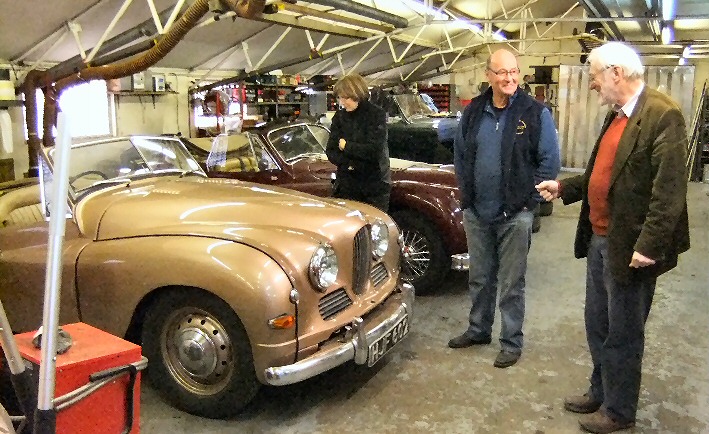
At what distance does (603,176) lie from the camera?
2.83 meters

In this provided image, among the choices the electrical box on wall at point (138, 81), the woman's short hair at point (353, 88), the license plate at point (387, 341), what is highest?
the electrical box on wall at point (138, 81)

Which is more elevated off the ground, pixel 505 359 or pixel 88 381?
pixel 88 381

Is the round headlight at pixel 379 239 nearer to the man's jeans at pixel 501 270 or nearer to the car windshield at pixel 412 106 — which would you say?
the man's jeans at pixel 501 270

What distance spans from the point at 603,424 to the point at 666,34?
9541mm

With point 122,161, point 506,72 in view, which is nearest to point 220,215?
point 122,161

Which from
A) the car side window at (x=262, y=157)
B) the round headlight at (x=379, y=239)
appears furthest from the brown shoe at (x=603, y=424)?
the car side window at (x=262, y=157)

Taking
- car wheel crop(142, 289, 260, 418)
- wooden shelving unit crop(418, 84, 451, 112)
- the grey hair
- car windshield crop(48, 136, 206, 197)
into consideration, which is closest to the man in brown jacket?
the grey hair

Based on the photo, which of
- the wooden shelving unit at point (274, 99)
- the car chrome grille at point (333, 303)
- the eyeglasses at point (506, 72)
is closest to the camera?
the car chrome grille at point (333, 303)

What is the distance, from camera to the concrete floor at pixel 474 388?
3104mm

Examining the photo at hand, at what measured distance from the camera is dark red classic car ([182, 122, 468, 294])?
5.07m

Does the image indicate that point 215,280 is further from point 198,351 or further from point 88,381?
point 88,381

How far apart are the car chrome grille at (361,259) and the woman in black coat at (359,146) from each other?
123 centimetres

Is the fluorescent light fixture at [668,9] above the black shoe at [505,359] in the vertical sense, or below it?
above

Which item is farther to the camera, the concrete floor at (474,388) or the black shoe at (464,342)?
the black shoe at (464,342)
